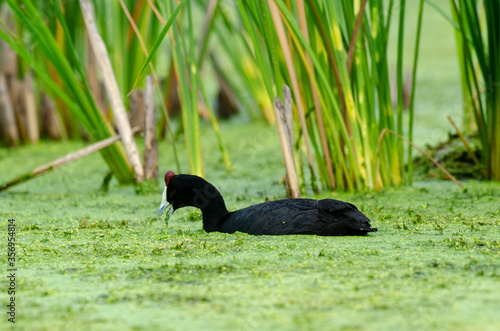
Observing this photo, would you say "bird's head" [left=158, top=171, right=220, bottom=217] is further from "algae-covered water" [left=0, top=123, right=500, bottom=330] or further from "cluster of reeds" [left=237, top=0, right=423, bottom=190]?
"cluster of reeds" [left=237, top=0, right=423, bottom=190]

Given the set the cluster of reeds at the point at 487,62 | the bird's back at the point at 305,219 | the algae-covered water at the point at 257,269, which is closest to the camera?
the algae-covered water at the point at 257,269

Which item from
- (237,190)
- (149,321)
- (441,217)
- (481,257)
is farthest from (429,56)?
(149,321)

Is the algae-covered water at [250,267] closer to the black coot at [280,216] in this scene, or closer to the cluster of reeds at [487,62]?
the black coot at [280,216]

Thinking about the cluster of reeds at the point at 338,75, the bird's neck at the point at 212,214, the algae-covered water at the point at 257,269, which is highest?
the cluster of reeds at the point at 338,75

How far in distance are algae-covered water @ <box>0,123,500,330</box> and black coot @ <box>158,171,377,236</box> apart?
54 mm

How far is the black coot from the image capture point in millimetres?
2871

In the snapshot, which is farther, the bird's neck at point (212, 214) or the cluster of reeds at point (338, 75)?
the cluster of reeds at point (338, 75)

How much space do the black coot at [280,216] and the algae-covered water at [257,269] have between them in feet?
0.18

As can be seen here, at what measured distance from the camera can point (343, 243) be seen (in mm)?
2764

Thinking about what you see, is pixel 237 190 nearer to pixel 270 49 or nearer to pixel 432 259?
pixel 270 49

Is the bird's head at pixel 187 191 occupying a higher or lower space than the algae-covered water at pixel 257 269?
higher

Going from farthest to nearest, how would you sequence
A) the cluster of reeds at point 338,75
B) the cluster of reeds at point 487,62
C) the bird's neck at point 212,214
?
1. the cluster of reeds at point 487,62
2. the cluster of reeds at point 338,75
3. the bird's neck at point 212,214

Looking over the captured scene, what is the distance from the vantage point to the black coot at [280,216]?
2.87 metres

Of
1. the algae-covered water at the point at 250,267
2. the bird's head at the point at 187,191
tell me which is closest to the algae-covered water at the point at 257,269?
the algae-covered water at the point at 250,267
